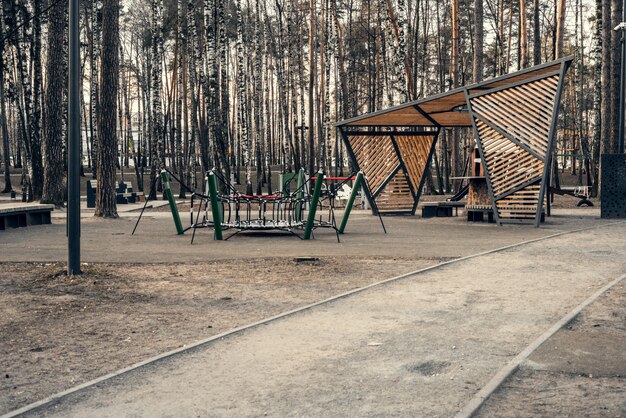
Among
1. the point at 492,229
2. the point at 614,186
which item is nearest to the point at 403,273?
the point at 492,229

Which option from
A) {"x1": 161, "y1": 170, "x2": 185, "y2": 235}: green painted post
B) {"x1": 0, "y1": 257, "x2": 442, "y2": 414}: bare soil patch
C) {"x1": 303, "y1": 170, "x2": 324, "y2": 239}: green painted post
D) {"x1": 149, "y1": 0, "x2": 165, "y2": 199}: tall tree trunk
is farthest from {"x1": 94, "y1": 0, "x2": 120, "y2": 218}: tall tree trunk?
{"x1": 149, "y1": 0, "x2": 165, "y2": 199}: tall tree trunk

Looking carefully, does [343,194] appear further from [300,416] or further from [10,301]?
[300,416]

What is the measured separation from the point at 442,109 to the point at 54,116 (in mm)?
10523

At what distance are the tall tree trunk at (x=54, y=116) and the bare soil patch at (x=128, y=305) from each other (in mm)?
12036

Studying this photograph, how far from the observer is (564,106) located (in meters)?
51.8

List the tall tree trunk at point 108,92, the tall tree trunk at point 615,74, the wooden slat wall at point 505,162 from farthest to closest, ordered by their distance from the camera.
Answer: the tall tree trunk at point 615,74 < the tall tree trunk at point 108,92 < the wooden slat wall at point 505,162

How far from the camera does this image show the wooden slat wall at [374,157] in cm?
2056

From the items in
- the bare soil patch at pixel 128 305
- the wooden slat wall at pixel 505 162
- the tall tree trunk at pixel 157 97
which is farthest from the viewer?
the tall tree trunk at pixel 157 97

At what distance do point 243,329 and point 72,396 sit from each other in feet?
5.75

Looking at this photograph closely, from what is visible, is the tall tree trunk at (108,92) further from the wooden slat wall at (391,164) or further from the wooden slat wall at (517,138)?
the wooden slat wall at (517,138)

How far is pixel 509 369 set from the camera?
4.38m

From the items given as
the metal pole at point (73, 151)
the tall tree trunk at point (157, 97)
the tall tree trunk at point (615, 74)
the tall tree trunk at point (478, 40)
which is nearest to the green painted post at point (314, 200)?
the metal pole at point (73, 151)

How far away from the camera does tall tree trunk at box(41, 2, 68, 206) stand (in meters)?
20.4

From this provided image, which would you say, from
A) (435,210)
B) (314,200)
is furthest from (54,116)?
(314,200)
